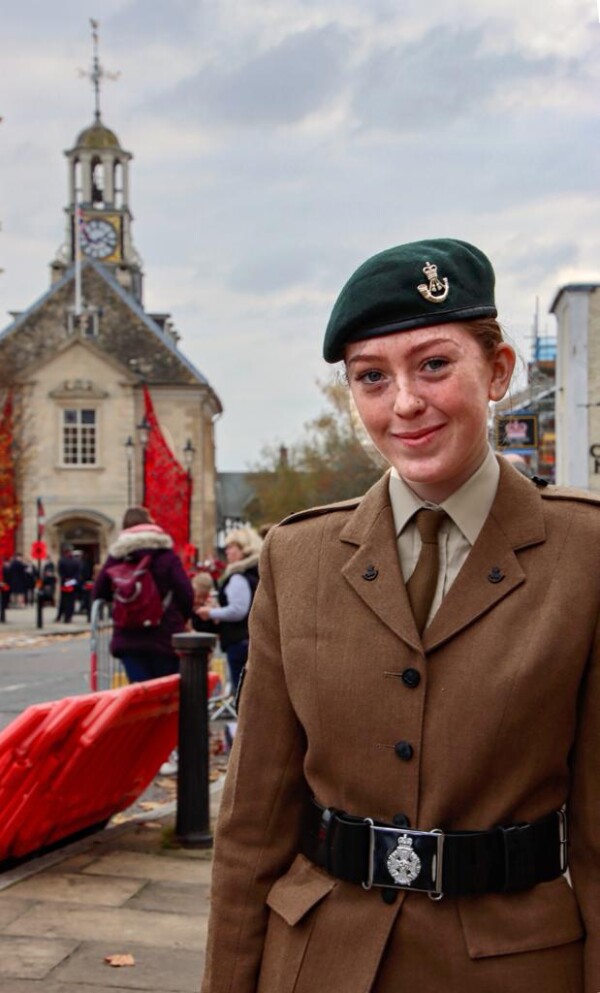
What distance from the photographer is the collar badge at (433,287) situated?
7.18 ft

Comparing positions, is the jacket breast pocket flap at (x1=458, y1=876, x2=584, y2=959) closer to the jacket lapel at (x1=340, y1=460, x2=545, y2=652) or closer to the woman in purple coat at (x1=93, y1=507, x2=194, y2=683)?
the jacket lapel at (x1=340, y1=460, x2=545, y2=652)

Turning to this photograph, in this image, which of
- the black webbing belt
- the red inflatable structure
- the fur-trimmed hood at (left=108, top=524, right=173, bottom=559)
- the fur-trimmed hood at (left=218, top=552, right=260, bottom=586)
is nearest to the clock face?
the fur-trimmed hood at (left=218, top=552, right=260, bottom=586)

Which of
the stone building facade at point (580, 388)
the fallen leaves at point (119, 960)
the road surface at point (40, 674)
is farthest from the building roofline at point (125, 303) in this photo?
the fallen leaves at point (119, 960)

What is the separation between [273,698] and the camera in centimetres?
232

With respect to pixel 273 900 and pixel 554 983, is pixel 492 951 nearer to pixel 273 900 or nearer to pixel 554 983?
pixel 554 983

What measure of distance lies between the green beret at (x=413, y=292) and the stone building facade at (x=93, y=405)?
47.3 m

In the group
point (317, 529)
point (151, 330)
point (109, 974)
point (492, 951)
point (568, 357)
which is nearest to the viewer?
point (492, 951)

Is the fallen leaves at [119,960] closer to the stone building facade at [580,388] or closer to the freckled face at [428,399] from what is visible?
the freckled face at [428,399]

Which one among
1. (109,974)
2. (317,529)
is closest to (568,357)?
(109,974)

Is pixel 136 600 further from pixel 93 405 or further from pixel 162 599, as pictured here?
pixel 93 405

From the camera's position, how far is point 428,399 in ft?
7.11

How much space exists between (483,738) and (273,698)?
16.1 inches

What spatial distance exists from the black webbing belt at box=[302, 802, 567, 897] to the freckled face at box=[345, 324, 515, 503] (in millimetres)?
587

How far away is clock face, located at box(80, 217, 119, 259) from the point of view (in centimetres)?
6919
